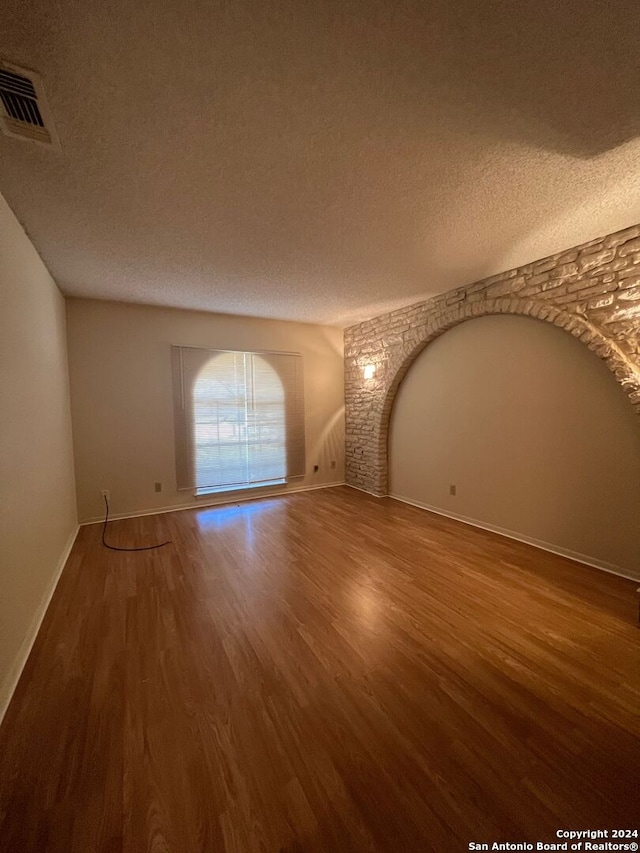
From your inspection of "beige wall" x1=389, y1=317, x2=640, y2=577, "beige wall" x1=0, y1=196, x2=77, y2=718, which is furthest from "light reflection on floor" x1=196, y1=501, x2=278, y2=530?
"beige wall" x1=389, y1=317, x2=640, y2=577

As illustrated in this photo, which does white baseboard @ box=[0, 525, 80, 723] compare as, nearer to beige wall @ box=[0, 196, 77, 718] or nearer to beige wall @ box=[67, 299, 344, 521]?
beige wall @ box=[0, 196, 77, 718]

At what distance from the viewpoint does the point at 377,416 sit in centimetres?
462

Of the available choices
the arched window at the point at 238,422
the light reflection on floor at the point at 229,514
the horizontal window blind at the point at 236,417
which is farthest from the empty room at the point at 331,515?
the arched window at the point at 238,422

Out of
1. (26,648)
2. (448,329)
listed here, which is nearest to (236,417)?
(448,329)

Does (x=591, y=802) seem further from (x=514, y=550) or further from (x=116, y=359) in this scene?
(x=116, y=359)

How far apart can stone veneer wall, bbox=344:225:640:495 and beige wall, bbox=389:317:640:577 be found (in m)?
0.21

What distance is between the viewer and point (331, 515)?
3.96 meters

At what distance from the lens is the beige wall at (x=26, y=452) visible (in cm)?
160

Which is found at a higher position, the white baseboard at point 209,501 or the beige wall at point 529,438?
the beige wall at point 529,438

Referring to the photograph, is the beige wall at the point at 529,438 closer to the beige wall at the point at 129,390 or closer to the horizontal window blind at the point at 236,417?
the horizontal window blind at the point at 236,417

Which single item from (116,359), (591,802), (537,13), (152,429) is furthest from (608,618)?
(116,359)

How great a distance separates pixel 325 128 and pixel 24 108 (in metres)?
1.21

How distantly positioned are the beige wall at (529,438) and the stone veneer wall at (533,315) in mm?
205

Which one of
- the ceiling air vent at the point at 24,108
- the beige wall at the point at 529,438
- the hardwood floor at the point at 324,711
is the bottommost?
the hardwood floor at the point at 324,711
